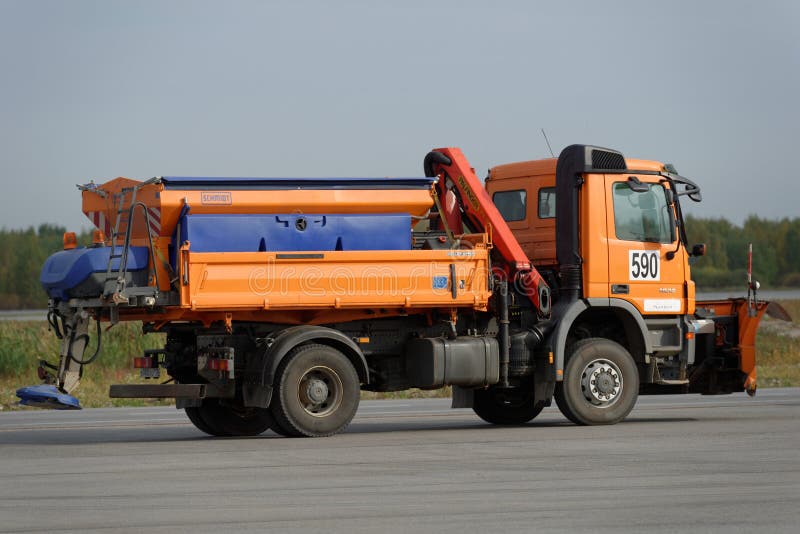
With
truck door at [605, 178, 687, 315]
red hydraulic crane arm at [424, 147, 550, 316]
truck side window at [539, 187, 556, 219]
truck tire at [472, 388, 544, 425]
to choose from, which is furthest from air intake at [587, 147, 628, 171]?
truck tire at [472, 388, 544, 425]

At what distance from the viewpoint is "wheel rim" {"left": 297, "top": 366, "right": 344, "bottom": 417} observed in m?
15.6

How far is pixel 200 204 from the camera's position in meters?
15.3

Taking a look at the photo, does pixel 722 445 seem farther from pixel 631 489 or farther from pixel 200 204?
pixel 200 204

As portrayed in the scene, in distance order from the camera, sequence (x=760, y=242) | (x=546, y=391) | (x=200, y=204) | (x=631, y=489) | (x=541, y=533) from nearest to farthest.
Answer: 1. (x=541, y=533)
2. (x=631, y=489)
3. (x=200, y=204)
4. (x=546, y=391)
5. (x=760, y=242)

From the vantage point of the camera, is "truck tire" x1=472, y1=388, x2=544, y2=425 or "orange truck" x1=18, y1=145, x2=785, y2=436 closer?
"orange truck" x1=18, y1=145, x2=785, y2=436

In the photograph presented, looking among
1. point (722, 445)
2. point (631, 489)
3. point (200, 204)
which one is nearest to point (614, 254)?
point (722, 445)

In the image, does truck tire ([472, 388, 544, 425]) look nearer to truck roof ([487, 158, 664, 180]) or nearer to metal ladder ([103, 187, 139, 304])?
truck roof ([487, 158, 664, 180])

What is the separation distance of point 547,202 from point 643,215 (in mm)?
1173

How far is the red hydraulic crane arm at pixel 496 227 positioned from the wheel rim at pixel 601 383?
2.83ft

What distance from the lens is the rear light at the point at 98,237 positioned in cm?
1589

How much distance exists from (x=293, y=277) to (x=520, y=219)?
3.60 meters

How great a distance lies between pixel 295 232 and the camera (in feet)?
51.3

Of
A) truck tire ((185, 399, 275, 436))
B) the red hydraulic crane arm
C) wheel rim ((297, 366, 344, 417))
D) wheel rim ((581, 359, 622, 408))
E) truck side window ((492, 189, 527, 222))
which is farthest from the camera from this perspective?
truck side window ((492, 189, 527, 222))

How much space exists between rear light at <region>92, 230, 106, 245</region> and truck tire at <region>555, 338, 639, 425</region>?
5.49 m
